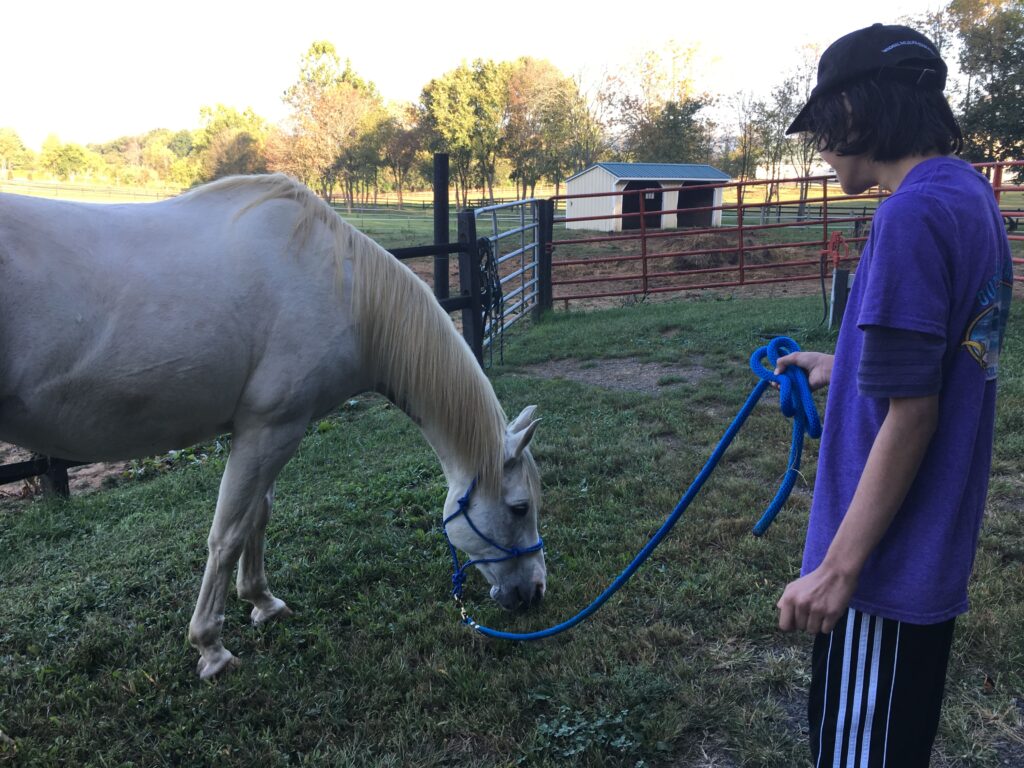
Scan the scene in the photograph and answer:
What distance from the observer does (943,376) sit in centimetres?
102

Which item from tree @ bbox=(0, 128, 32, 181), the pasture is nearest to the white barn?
the pasture

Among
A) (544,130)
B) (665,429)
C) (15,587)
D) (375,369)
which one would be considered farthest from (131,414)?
(544,130)

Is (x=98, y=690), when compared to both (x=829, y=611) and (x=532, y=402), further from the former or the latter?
(x=532, y=402)

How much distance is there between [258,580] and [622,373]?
4.16m

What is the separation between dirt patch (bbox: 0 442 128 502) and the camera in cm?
455

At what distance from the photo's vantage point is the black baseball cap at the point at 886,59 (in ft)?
3.39

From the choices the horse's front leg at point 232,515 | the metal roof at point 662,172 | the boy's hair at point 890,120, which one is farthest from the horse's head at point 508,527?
the metal roof at point 662,172

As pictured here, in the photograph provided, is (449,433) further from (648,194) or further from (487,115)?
(487,115)

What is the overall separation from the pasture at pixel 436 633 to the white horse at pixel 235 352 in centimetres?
25

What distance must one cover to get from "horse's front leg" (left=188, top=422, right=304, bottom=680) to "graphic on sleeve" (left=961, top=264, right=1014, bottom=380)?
197cm

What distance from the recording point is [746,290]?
11219 mm

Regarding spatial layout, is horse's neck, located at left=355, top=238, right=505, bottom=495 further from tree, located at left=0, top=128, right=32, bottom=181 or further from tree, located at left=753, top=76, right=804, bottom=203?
tree, located at left=0, top=128, right=32, bottom=181

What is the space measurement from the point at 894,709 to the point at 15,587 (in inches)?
134

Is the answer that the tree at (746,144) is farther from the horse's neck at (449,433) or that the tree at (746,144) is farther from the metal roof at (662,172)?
the horse's neck at (449,433)
